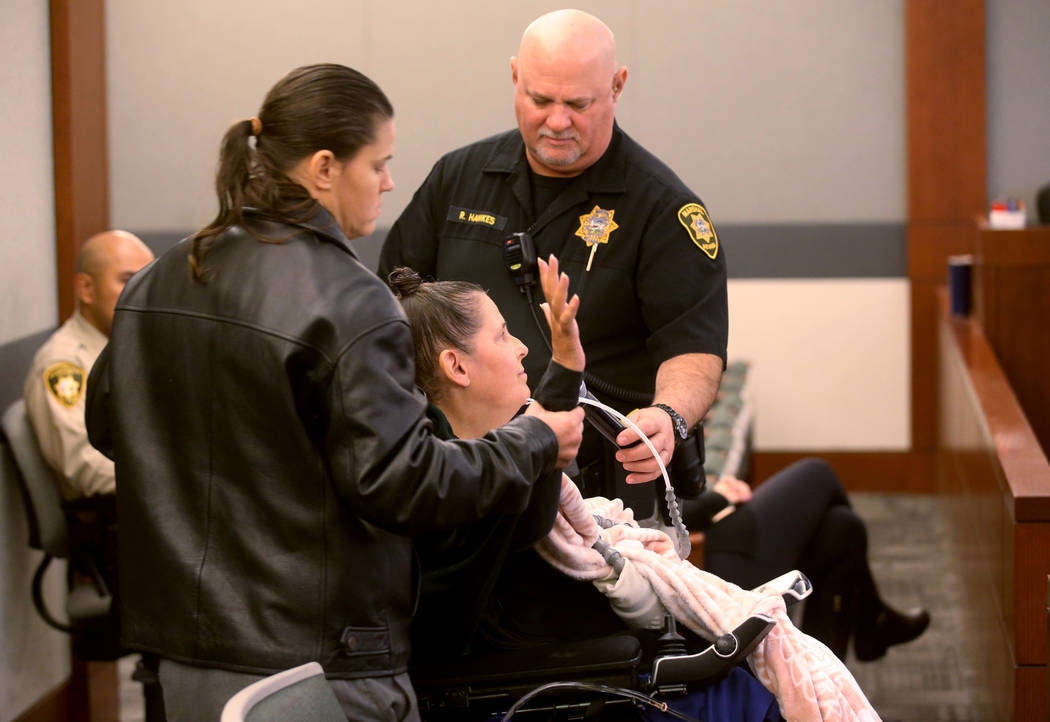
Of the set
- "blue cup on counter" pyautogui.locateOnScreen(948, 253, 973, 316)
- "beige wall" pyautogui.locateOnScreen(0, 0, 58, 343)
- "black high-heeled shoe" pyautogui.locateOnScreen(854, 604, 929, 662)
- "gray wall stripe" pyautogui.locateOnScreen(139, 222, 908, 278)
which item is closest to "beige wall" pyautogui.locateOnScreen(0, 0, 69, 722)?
"beige wall" pyautogui.locateOnScreen(0, 0, 58, 343)

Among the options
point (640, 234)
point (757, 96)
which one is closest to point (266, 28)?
point (757, 96)

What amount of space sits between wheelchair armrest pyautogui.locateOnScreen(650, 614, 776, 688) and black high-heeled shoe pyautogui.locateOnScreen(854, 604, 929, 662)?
1875mm

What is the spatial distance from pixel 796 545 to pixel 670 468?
1.19 meters

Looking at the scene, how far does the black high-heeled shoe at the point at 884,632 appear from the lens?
373cm

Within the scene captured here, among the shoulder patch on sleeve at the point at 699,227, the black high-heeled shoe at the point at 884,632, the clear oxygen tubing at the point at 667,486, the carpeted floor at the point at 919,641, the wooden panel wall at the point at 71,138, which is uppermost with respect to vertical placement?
the wooden panel wall at the point at 71,138

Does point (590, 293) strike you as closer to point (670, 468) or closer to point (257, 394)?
point (670, 468)

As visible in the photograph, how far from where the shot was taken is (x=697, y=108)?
584 cm

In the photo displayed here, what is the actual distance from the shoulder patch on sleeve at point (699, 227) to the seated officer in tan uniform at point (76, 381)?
4.84 feet

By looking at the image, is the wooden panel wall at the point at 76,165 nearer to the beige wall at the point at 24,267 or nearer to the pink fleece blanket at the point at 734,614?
the beige wall at the point at 24,267

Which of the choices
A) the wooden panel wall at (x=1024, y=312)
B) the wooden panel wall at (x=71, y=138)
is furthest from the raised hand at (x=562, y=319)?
the wooden panel wall at (x=1024, y=312)

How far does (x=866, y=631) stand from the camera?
3727 mm

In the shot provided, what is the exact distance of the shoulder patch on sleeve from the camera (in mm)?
2633

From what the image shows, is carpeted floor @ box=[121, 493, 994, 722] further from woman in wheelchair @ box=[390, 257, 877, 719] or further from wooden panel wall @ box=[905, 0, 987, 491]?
woman in wheelchair @ box=[390, 257, 877, 719]

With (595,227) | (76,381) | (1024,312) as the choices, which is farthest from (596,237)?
(1024,312)
